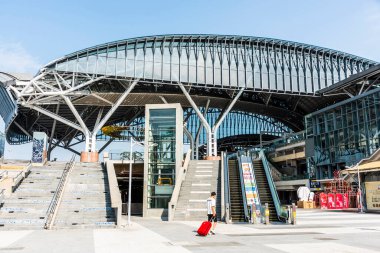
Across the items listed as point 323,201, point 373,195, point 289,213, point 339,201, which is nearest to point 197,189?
point 289,213

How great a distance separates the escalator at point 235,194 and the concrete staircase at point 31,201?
1107cm

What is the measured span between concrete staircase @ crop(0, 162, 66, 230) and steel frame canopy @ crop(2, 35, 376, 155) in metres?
19.3

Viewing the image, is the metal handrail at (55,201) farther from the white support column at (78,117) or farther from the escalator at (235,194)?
the white support column at (78,117)

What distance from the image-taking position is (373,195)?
29297 mm

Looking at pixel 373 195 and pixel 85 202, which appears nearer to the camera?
pixel 85 202

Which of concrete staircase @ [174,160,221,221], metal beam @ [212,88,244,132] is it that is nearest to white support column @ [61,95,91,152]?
metal beam @ [212,88,244,132]

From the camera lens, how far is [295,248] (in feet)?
35.7

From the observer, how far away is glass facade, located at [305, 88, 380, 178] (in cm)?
4322

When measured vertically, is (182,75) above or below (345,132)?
above

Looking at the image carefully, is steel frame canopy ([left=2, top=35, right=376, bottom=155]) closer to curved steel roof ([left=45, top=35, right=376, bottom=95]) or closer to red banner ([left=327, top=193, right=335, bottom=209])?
curved steel roof ([left=45, top=35, right=376, bottom=95])

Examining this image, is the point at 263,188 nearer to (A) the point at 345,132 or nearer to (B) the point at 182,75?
(A) the point at 345,132

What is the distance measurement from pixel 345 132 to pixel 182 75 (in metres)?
23.1

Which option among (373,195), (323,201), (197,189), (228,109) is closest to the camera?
(197,189)

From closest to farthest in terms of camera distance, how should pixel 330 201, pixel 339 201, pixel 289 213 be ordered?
pixel 289 213 → pixel 339 201 → pixel 330 201
